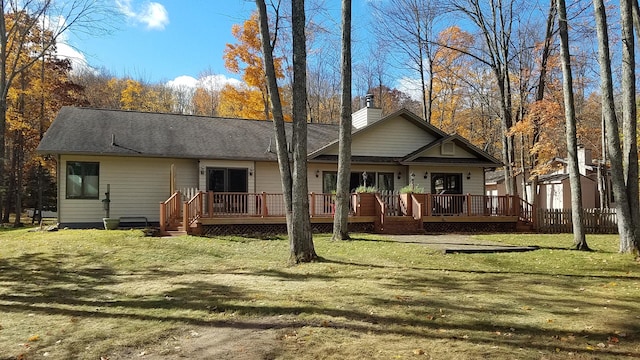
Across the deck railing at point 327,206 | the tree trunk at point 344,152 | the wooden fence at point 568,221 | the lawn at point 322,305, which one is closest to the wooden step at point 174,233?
the deck railing at point 327,206

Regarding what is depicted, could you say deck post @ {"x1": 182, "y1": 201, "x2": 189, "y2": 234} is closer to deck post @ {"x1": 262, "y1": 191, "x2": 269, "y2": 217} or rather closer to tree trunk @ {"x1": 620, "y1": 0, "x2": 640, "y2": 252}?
deck post @ {"x1": 262, "y1": 191, "x2": 269, "y2": 217}

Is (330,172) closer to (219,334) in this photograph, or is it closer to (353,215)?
(353,215)

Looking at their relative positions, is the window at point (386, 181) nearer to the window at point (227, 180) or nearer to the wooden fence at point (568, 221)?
the window at point (227, 180)

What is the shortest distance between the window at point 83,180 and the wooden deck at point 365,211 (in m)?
3.49

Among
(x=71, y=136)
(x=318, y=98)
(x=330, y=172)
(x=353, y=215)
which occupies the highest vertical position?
(x=318, y=98)

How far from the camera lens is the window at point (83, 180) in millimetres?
16062

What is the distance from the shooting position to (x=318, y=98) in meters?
36.6

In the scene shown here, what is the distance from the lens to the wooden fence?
1759cm

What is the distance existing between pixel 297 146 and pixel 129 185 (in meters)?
9.98

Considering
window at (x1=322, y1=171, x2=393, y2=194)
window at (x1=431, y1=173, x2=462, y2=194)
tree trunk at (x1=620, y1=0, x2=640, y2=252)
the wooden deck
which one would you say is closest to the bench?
the wooden deck

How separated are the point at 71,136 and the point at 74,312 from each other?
12555mm

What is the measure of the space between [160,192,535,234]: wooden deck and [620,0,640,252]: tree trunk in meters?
6.73

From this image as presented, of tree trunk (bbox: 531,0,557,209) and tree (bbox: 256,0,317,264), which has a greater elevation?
tree trunk (bbox: 531,0,557,209)

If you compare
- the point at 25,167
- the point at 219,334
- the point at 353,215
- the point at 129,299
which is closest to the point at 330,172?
the point at 353,215
